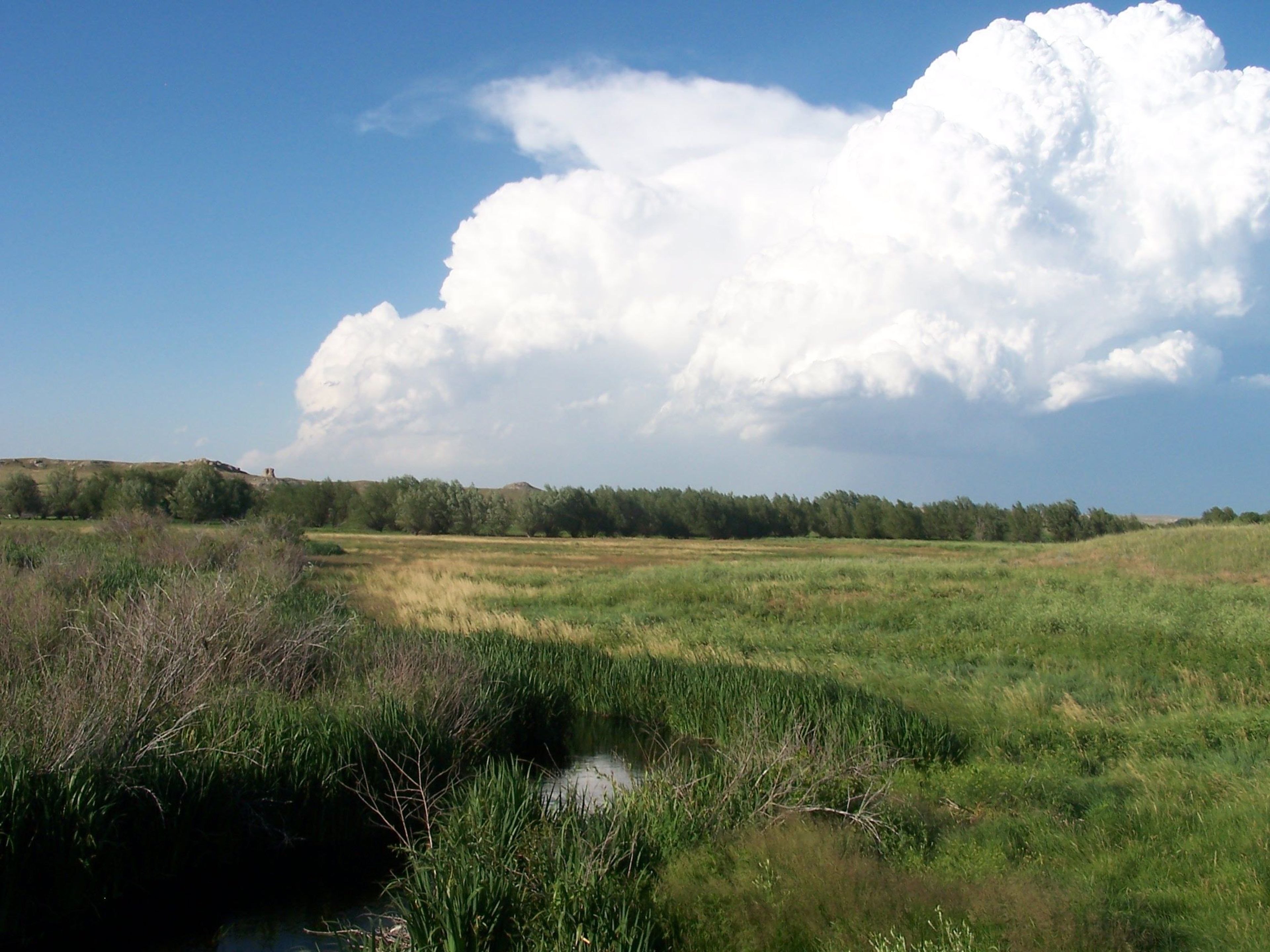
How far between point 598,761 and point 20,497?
71356 mm

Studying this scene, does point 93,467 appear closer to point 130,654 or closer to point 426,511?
point 426,511

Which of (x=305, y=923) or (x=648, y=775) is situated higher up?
(x=648, y=775)

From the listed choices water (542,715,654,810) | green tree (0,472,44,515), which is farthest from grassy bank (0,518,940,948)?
green tree (0,472,44,515)

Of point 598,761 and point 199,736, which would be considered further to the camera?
point 598,761

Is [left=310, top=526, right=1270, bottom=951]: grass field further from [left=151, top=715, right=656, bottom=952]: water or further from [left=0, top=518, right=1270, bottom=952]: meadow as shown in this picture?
A: [left=151, top=715, right=656, bottom=952]: water

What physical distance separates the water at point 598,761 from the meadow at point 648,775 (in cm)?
40

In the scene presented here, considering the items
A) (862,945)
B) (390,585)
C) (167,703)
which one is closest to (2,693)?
(167,703)

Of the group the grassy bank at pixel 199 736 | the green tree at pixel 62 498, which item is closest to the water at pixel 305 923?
the grassy bank at pixel 199 736

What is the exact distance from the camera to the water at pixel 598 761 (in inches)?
416

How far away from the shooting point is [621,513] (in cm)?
9506

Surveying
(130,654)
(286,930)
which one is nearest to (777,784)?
(286,930)

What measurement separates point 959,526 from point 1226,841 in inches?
3512

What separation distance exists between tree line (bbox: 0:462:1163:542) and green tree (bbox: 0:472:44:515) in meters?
4.37

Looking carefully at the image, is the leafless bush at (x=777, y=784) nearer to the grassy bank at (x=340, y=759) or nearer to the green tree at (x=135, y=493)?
the grassy bank at (x=340, y=759)
